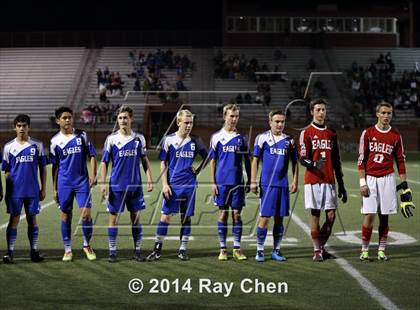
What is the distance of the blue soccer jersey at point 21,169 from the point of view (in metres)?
7.66

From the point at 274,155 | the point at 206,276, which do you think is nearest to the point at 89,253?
the point at 206,276

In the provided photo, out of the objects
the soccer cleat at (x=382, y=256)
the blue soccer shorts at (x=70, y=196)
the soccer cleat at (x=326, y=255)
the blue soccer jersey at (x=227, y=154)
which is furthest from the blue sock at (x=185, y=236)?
the soccer cleat at (x=382, y=256)

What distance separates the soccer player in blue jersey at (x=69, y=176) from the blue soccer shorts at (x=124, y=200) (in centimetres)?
26

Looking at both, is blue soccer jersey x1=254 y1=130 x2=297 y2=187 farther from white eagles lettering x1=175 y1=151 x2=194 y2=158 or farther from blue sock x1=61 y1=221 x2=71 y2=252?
blue sock x1=61 y1=221 x2=71 y2=252

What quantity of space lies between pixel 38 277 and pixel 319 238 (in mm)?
3034

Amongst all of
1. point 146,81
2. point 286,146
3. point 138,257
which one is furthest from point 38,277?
point 146,81

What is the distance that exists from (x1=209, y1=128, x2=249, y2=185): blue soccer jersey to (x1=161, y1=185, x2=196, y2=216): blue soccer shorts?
346 mm

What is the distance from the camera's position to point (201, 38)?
144 ft

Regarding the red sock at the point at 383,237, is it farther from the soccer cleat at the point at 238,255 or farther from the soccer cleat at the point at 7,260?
the soccer cleat at the point at 7,260

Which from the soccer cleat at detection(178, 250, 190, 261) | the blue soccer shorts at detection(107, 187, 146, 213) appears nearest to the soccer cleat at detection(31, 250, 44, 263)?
the blue soccer shorts at detection(107, 187, 146, 213)

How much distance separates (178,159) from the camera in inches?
306

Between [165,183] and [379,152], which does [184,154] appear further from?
[379,152]

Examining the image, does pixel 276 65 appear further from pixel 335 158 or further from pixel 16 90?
pixel 335 158

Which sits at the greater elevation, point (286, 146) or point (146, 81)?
point (146, 81)
